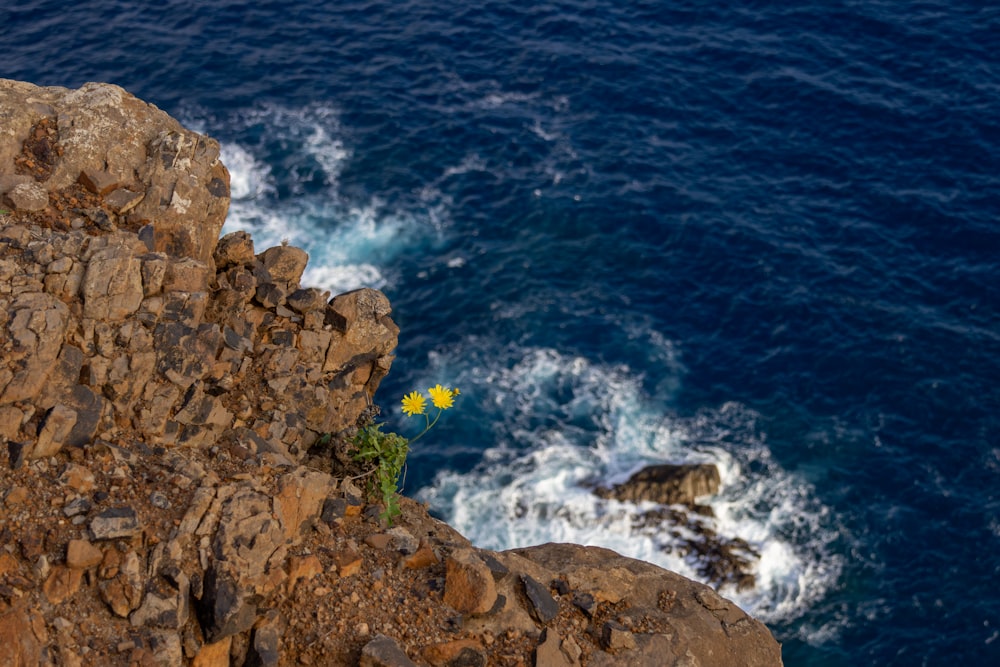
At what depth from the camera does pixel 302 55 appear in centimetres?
6912

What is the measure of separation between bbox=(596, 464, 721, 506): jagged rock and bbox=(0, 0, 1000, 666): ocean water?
856 millimetres

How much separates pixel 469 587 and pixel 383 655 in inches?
75.8

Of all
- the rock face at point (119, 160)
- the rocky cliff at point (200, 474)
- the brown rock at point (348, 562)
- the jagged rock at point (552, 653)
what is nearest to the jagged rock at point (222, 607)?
the rocky cliff at point (200, 474)

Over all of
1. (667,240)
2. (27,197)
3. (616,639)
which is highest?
(27,197)

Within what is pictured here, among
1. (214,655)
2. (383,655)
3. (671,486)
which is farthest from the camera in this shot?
(671,486)

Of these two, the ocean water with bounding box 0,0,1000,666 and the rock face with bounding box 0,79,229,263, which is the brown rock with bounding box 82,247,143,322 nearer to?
the rock face with bounding box 0,79,229,263

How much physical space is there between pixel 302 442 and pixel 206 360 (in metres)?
2.38

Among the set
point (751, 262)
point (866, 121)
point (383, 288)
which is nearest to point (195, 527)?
point (383, 288)

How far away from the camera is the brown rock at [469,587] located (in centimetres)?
1549

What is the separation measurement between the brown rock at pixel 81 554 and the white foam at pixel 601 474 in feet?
102

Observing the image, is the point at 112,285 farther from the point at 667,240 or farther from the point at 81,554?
the point at 667,240

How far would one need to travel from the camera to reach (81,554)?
1384 centimetres

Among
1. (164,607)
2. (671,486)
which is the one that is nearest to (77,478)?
(164,607)

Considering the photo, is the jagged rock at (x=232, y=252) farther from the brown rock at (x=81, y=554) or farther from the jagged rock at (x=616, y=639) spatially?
the jagged rock at (x=616, y=639)
